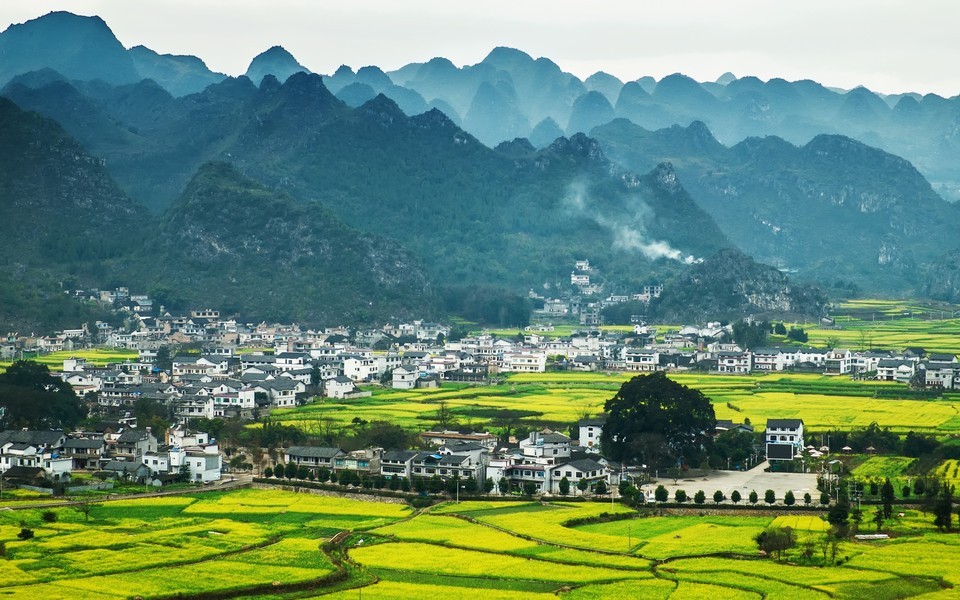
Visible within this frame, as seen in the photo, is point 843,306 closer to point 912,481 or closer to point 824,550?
point 912,481

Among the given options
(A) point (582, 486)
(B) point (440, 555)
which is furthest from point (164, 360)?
(B) point (440, 555)

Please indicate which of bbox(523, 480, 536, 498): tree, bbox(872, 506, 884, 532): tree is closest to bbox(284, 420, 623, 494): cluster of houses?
bbox(523, 480, 536, 498): tree

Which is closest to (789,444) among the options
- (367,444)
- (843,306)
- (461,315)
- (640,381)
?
(640,381)

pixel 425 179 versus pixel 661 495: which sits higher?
pixel 425 179

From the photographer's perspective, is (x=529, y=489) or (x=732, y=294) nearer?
(x=529, y=489)

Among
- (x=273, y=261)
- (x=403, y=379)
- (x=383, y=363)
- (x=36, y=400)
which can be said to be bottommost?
(x=36, y=400)

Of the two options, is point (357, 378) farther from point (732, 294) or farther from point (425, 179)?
point (425, 179)

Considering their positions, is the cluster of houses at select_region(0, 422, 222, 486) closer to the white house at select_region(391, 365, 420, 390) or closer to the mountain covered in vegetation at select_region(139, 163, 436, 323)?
the white house at select_region(391, 365, 420, 390)

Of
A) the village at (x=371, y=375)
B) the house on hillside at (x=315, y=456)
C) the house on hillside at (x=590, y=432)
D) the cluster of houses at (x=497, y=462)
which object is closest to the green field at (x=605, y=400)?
the village at (x=371, y=375)
